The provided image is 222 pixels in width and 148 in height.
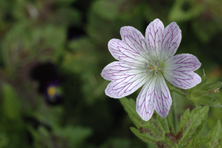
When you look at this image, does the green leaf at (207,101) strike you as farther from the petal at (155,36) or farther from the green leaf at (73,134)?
the green leaf at (73,134)

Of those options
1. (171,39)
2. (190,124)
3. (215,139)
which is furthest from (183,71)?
(215,139)

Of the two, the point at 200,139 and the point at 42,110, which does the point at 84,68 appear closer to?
the point at 42,110

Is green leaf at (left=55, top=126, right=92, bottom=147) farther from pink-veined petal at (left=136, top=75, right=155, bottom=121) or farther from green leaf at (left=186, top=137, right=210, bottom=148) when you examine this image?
green leaf at (left=186, top=137, right=210, bottom=148)

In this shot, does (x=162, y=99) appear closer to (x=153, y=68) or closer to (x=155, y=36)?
(x=153, y=68)

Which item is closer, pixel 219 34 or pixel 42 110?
pixel 42 110

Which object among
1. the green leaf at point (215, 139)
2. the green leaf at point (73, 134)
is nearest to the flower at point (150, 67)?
the green leaf at point (215, 139)

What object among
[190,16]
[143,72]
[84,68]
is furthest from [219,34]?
[143,72]
